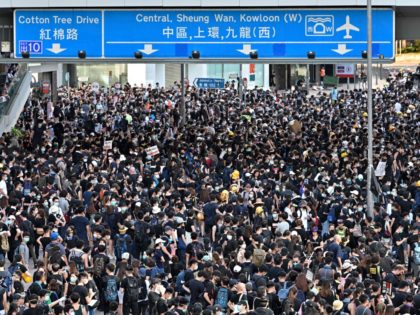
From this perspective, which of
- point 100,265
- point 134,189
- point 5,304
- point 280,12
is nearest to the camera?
point 5,304

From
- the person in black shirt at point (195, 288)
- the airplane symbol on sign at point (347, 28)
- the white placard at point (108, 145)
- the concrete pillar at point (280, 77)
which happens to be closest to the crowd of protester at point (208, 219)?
the person in black shirt at point (195, 288)

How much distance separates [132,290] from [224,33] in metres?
13.9

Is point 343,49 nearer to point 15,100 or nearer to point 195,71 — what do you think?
point 15,100

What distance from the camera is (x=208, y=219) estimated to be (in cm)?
2409

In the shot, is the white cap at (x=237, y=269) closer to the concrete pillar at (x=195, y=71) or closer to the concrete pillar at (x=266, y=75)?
the concrete pillar at (x=195, y=71)

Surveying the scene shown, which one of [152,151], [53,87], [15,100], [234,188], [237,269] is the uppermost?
[53,87]

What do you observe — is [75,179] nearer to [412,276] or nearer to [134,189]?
[134,189]

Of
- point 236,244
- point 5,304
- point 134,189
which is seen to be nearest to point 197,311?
point 5,304

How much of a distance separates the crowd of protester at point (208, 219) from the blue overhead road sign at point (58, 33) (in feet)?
8.36

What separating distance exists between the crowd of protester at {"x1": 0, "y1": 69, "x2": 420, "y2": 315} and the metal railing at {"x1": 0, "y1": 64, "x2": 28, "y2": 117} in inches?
→ 47.7

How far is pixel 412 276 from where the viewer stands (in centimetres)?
2031

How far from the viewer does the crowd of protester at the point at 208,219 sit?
58.7 feet

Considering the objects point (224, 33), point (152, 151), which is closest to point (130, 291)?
point (152, 151)
